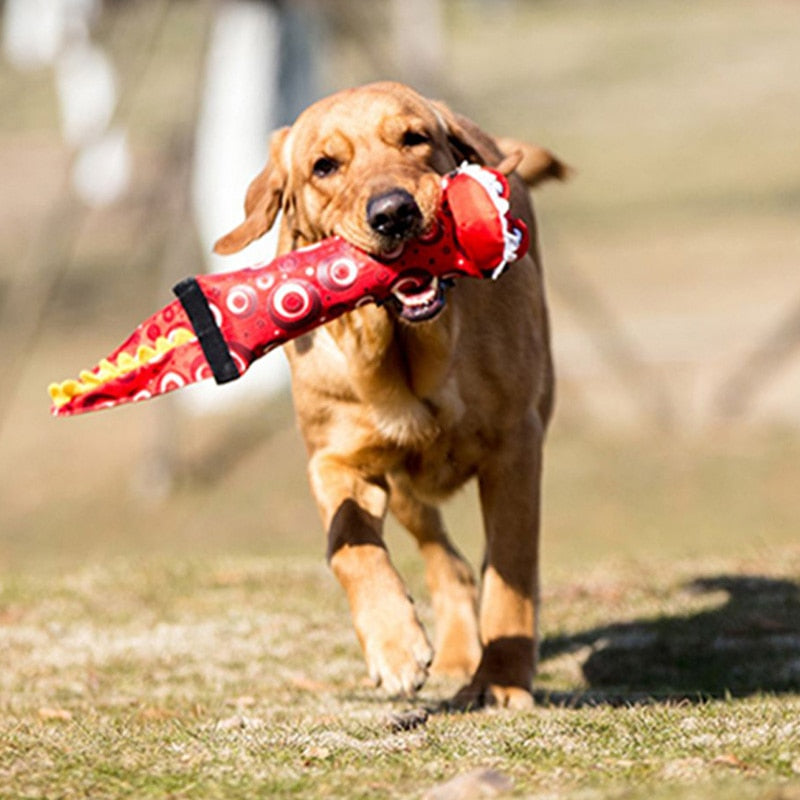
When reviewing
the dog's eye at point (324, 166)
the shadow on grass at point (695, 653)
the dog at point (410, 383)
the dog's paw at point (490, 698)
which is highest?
the dog's eye at point (324, 166)

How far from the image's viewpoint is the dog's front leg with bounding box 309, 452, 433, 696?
4.80m

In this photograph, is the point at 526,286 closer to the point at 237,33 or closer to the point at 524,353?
the point at 524,353

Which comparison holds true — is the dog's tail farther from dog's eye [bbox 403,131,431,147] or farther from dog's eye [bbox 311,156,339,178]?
dog's eye [bbox 311,156,339,178]

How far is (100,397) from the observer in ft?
16.8

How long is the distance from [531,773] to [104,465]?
48.3 ft

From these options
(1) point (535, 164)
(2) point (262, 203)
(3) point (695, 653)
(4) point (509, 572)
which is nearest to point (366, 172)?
(2) point (262, 203)

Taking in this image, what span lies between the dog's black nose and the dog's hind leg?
173cm

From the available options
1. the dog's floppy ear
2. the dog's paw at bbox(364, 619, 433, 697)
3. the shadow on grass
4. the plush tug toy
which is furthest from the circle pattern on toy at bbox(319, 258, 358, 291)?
the shadow on grass

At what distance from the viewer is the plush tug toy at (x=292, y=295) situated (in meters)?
5.00

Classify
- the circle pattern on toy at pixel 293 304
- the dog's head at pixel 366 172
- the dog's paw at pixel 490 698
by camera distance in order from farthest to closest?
the dog's paw at pixel 490 698 < the circle pattern on toy at pixel 293 304 < the dog's head at pixel 366 172

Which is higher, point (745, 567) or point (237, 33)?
point (237, 33)

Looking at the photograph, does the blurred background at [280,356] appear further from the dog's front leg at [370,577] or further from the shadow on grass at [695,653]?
the dog's front leg at [370,577]

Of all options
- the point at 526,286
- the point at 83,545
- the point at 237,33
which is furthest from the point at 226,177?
the point at 526,286

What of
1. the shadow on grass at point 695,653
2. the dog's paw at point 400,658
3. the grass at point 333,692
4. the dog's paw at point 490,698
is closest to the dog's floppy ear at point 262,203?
the dog's paw at point 400,658
